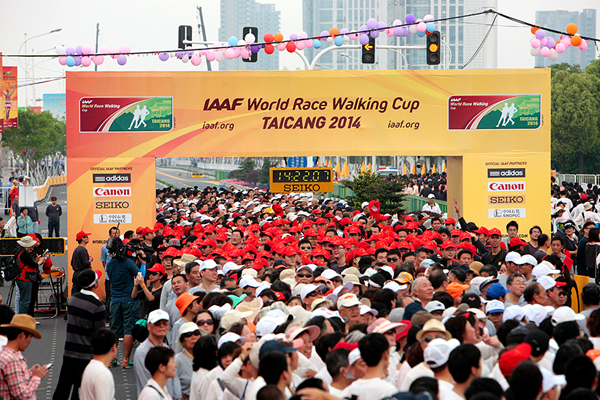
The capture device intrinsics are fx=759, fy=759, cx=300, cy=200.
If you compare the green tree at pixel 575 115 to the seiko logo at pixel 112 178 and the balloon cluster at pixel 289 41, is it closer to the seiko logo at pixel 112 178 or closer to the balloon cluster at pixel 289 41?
the balloon cluster at pixel 289 41

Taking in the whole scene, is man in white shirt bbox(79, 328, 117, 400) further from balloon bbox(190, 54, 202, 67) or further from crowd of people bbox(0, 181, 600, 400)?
balloon bbox(190, 54, 202, 67)

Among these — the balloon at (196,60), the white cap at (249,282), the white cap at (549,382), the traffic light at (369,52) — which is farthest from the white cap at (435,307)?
the traffic light at (369,52)

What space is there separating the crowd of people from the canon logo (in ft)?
10.9

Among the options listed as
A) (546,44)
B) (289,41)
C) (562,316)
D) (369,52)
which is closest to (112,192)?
(289,41)

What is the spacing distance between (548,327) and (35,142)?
6273cm

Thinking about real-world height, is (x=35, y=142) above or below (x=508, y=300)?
above

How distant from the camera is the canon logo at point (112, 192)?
17.1m

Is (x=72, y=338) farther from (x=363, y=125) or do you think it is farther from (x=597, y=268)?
(x=363, y=125)

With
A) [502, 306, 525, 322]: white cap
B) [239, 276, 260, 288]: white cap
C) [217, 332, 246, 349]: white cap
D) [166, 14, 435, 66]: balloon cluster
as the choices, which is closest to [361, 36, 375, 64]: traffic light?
[166, 14, 435, 66]: balloon cluster

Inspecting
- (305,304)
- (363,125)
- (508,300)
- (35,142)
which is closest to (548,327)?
(508,300)

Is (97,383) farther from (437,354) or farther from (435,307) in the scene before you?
(435,307)

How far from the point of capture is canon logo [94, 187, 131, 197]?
17125 mm

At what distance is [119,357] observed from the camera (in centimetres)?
1176

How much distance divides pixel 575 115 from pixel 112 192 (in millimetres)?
45549
